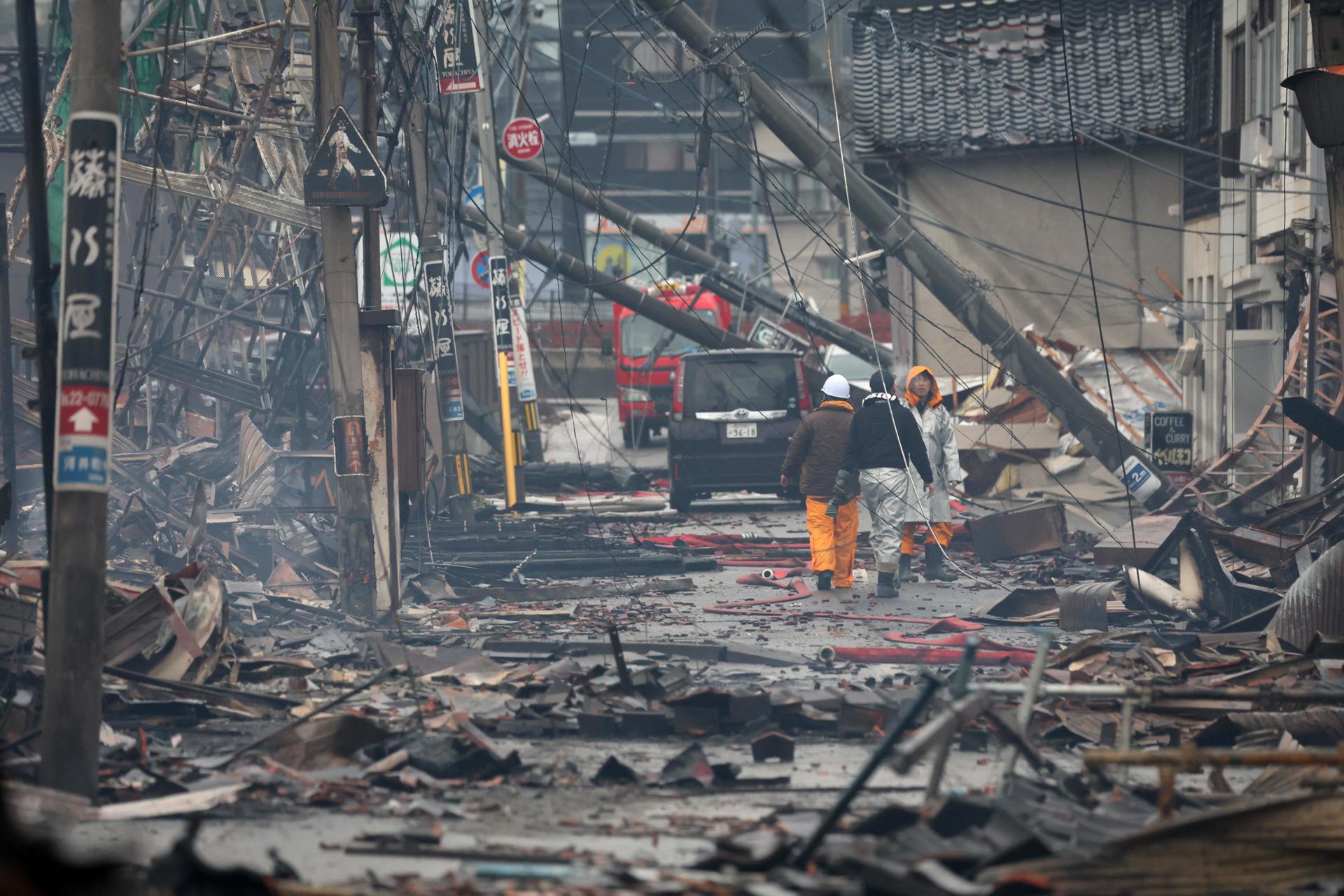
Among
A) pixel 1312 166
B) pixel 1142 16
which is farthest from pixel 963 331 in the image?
pixel 1312 166

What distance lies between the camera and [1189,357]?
73.6 feet

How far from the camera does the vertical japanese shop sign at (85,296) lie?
6516 mm

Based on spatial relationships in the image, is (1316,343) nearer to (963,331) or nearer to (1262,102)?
(1262,102)

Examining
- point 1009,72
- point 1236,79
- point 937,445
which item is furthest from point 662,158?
point 937,445

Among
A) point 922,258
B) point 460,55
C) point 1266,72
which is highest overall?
point 1266,72

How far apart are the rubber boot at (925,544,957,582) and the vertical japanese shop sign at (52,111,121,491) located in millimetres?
9847

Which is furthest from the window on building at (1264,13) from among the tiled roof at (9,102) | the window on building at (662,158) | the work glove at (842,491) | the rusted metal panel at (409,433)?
the window on building at (662,158)

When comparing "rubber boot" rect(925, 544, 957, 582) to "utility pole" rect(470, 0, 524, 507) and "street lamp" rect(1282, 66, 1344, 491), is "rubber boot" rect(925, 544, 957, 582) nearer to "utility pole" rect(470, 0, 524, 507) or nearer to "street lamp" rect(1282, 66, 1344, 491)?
"street lamp" rect(1282, 66, 1344, 491)

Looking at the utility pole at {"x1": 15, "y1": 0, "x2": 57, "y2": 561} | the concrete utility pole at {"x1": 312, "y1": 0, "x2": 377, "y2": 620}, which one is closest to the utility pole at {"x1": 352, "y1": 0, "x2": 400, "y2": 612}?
the concrete utility pole at {"x1": 312, "y1": 0, "x2": 377, "y2": 620}

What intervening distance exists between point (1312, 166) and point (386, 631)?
37.7ft

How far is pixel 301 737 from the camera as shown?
7.52m

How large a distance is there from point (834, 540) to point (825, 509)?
0.31m

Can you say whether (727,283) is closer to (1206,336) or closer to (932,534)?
(1206,336)

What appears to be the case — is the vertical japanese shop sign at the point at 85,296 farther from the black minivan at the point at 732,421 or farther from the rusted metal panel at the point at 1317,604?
the black minivan at the point at 732,421
